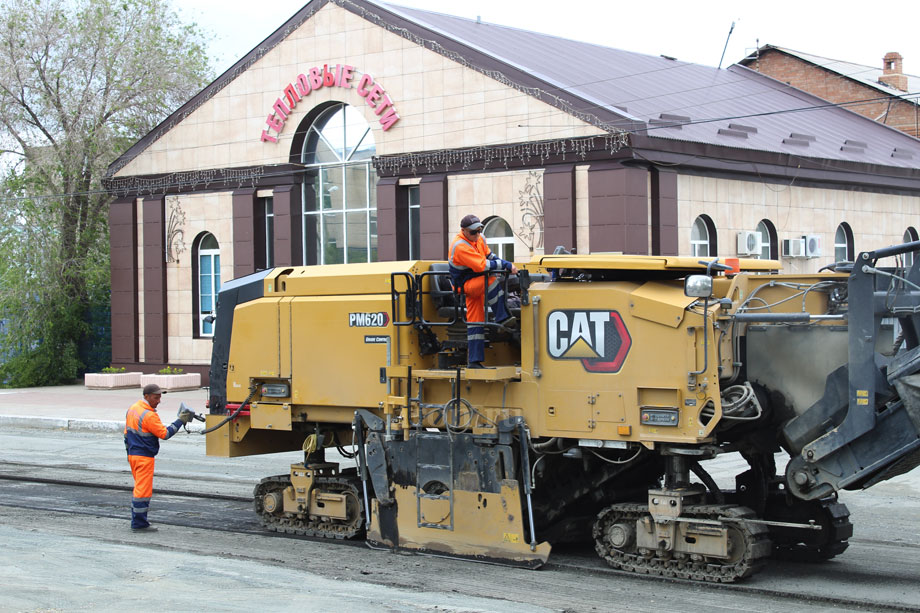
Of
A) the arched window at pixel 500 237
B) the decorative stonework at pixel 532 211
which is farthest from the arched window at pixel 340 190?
the decorative stonework at pixel 532 211

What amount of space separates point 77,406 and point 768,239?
1621 cm

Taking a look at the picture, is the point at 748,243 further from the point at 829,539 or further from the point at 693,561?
the point at 693,561

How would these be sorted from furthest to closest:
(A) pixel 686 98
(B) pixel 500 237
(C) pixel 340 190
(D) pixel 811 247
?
1. (A) pixel 686 98
2. (C) pixel 340 190
3. (D) pixel 811 247
4. (B) pixel 500 237

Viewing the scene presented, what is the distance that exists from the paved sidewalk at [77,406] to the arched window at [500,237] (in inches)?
271

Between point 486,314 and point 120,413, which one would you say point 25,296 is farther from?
point 486,314

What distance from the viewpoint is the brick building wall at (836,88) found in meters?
37.8

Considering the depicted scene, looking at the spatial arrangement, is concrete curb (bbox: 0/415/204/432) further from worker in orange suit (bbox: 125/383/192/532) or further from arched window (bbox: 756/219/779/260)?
arched window (bbox: 756/219/779/260)

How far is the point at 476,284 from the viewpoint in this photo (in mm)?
10008

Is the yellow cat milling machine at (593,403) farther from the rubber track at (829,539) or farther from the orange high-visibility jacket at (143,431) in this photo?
the orange high-visibility jacket at (143,431)

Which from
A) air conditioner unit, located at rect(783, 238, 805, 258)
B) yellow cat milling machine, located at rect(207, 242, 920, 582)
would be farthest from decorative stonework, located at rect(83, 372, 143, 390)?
yellow cat milling machine, located at rect(207, 242, 920, 582)

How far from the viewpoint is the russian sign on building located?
25.8 m

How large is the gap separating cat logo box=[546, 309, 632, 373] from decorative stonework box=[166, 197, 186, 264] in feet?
71.7

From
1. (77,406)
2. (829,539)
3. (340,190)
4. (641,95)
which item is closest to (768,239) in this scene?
(641,95)

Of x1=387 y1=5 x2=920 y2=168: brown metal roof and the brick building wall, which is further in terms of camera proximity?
the brick building wall
